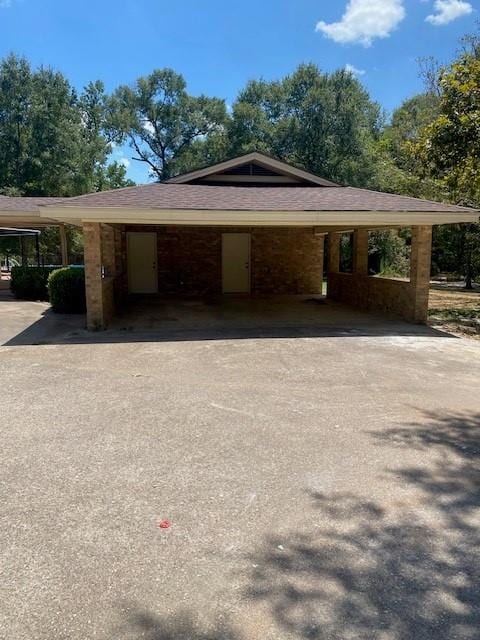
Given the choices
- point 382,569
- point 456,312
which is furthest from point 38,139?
point 382,569

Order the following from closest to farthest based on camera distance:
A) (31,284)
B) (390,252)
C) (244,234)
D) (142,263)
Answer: (31,284)
(142,263)
(244,234)
(390,252)

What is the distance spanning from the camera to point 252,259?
56.4 ft

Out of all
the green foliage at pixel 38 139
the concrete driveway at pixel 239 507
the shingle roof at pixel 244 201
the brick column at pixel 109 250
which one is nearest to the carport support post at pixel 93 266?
the shingle roof at pixel 244 201

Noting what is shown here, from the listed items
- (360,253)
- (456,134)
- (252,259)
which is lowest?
(252,259)

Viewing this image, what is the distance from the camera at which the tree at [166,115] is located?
38.7 metres

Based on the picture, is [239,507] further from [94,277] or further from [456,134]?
[456,134]

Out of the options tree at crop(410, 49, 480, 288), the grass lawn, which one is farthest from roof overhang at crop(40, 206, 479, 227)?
the grass lawn

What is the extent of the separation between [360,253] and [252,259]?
3941mm

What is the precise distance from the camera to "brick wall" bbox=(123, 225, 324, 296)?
55.1 ft

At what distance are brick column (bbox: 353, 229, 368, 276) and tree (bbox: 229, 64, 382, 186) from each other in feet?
48.2

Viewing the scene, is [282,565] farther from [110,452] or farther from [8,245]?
[8,245]

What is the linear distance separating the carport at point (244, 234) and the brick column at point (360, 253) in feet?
0.10

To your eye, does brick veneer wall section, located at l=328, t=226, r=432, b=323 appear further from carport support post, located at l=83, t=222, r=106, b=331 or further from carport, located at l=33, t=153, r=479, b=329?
carport support post, located at l=83, t=222, r=106, b=331

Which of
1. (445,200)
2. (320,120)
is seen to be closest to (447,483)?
(445,200)
